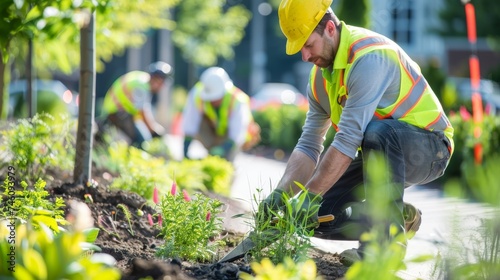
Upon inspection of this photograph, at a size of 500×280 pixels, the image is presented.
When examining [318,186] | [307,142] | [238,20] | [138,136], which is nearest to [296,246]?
[318,186]

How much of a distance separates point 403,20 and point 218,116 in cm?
3181

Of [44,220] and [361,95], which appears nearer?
[44,220]

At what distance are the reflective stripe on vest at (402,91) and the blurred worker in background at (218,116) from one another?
574 cm

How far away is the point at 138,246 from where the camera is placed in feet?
15.3

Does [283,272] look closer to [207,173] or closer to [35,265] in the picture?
[35,265]

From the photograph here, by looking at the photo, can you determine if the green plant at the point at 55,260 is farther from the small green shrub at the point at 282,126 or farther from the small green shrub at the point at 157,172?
the small green shrub at the point at 282,126

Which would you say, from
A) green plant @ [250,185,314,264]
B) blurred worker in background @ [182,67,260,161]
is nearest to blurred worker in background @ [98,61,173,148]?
blurred worker in background @ [182,67,260,161]

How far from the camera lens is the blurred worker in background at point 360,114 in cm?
446

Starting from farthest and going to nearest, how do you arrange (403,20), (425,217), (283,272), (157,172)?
(403,20), (425,217), (157,172), (283,272)

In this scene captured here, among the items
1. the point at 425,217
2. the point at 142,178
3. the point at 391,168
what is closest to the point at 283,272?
the point at 391,168

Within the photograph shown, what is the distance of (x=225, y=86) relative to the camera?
10656mm

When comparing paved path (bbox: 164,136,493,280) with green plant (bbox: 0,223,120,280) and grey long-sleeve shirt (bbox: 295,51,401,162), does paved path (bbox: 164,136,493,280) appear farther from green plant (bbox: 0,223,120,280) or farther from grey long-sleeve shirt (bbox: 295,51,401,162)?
green plant (bbox: 0,223,120,280)

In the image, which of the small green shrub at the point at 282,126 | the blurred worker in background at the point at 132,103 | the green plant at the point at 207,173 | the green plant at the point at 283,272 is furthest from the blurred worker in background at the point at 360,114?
the small green shrub at the point at 282,126

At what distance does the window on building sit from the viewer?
41281 mm
